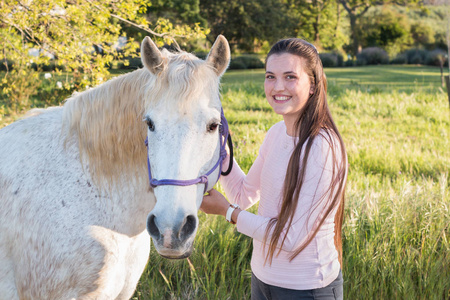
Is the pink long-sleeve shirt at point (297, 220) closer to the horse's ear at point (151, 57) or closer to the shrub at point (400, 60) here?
the horse's ear at point (151, 57)

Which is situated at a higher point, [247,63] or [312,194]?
[247,63]

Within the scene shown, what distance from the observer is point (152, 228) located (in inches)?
55.4

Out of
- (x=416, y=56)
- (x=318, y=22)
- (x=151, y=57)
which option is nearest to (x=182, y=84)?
(x=151, y=57)

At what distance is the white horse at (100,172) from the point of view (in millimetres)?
1562

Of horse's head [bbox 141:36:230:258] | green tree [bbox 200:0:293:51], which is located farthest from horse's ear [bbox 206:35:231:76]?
green tree [bbox 200:0:293:51]

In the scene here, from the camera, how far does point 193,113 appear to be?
1535 mm

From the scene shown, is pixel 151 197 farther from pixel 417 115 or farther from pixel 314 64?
pixel 417 115

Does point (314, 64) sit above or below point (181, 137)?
above

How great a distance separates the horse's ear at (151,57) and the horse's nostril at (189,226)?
671 mm

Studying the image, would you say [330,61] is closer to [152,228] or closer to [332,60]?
[332,60]

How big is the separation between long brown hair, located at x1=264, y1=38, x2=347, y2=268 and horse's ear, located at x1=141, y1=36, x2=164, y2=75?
524 mm

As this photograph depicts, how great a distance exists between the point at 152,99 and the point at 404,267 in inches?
92.2

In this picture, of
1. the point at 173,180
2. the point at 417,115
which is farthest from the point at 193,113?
the point at 417,115

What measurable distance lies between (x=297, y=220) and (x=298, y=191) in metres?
0.12
